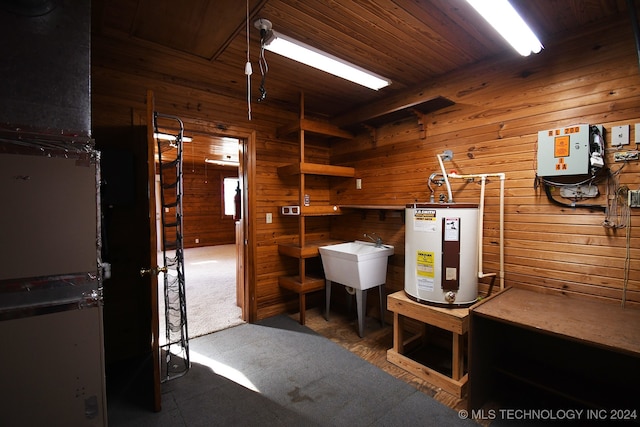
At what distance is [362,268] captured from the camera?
2961mm

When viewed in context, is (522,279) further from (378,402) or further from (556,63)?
(556,63)

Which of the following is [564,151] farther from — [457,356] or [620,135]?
[457,356]

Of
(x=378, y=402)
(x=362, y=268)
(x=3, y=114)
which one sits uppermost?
(x=3, y=114)

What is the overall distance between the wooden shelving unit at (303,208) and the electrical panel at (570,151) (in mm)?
1979

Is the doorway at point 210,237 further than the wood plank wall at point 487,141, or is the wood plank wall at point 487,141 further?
the doorway at point 210,237

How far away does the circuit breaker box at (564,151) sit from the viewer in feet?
6.44

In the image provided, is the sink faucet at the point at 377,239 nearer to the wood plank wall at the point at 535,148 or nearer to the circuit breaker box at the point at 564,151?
the wood plank wall at the point at 535,148

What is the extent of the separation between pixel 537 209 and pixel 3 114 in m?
3.24

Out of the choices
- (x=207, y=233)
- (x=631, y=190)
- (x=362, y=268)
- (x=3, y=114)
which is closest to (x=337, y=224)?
(x=362, y=268)

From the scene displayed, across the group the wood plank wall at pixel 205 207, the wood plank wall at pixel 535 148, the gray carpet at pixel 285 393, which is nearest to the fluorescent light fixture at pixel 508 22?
the wood plank wall at pixel 535 148

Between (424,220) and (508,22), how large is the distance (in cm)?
137

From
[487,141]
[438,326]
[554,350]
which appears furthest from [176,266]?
[554,350]

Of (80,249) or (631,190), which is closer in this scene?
(80,249)

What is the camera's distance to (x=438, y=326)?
221cm
